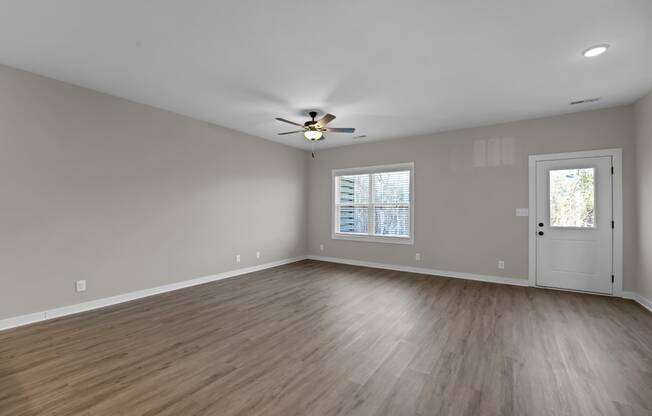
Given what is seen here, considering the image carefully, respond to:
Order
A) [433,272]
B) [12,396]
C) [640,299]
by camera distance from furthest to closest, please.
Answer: [433,272], [640,299], [12,396]

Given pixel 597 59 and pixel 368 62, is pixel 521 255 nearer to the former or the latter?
pixel 597 59

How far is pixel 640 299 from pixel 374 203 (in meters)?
4.31

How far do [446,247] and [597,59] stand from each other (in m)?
3.45

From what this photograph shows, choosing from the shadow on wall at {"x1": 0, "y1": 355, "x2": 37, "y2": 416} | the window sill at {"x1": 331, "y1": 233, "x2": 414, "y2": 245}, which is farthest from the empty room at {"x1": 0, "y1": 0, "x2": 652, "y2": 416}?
the window sill at {"x1": 331, "y1": 233, "x2": 414, "y2": 245}

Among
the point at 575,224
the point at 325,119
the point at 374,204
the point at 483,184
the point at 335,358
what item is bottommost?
the point at 335,358

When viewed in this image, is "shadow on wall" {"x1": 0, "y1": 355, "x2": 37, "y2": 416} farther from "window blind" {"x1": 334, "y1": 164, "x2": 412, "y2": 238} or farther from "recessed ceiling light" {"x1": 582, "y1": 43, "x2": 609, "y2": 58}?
"window blind" {"x1": 334, "y1": 164, "x2": 412, "y2": 238}

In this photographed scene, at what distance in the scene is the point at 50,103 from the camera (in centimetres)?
327

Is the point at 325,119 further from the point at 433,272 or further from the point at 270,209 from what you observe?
the point at 433,272

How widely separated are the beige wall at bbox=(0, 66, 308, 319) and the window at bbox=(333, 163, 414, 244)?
7.36 feet

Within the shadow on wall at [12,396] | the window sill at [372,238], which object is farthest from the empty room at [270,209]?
the window sill at [372,238]

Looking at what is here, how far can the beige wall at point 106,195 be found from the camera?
3068 millimetres

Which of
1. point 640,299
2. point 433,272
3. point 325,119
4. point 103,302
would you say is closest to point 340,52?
point 325,119

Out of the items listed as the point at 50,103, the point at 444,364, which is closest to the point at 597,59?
the point at 444,364

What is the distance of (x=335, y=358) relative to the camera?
2.41m
